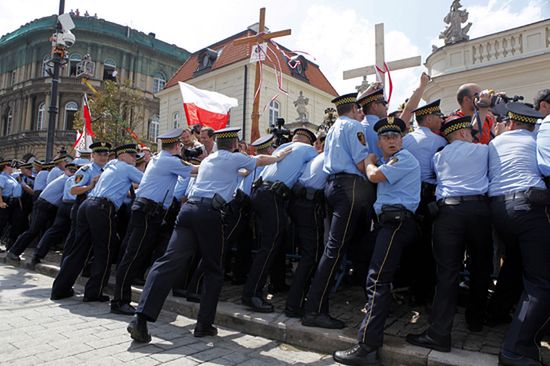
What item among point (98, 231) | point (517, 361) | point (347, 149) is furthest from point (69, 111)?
point (517, 361)

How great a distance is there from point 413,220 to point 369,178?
552mm

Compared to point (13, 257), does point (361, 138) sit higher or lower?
higher

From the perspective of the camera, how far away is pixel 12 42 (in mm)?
42250

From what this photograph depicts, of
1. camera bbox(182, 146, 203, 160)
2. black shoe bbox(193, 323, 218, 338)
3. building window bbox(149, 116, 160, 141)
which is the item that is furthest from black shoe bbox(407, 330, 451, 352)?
building window bbox(149, 116, 160, 141)

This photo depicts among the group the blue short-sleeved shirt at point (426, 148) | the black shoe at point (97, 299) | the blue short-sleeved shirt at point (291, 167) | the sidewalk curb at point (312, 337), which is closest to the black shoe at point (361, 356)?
the sidewalk curb at point (312, 337)

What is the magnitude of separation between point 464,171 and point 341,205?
1160 millimetres

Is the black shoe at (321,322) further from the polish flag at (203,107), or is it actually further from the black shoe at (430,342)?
the polish flag at (203,107)

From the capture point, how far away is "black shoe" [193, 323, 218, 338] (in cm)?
427

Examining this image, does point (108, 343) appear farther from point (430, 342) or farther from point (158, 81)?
point (158, 81)

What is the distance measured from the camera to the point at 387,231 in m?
3.68

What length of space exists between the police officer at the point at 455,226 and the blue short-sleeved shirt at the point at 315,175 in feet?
4.40

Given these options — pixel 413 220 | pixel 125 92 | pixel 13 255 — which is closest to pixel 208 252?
pixel 413 220

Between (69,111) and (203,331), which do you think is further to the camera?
(69,111)

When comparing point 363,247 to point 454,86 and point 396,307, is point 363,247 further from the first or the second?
point 454,86
